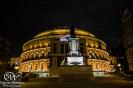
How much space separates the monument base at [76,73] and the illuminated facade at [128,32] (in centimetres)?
4696

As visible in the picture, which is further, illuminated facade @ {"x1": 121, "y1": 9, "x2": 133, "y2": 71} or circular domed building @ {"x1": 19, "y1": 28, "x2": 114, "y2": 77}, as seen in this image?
circular domed building @ {"x1": 19, "y1": 28, "x2": 114, "y2": 77}

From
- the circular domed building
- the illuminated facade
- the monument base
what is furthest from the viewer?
the circular domed building

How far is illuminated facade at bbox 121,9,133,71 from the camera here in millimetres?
84100

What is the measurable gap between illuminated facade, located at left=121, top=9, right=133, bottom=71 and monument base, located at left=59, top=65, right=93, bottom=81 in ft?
154

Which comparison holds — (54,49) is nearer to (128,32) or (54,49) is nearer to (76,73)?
(128,32)

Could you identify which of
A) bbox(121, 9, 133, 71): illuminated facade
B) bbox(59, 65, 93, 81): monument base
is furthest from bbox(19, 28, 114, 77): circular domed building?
bbox(59, 65, 93, 81): monument base

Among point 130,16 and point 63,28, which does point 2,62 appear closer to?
point 63,28

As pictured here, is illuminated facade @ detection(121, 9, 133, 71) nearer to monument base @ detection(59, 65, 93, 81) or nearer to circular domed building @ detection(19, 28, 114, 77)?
circular domed building @ detection(19, 28, 114, 77)

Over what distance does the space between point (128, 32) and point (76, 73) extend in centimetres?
5456

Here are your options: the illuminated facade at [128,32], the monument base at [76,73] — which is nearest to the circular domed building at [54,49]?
the illuminated facade at [128,32]

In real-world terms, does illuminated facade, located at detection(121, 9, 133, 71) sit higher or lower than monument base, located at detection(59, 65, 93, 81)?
higher

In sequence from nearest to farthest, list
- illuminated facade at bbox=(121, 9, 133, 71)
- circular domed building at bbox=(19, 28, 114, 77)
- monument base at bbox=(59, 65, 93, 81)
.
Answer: monument base at bbox=(59, 65, 93, 81) → illuminated facade at bbox=(121, 9, 133, 71) → circular domed building at bbox=(19, 28, 114, 77)

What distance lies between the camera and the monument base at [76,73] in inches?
1337

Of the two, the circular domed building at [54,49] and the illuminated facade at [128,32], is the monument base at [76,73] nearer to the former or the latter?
the circular domed building at [54,49]
